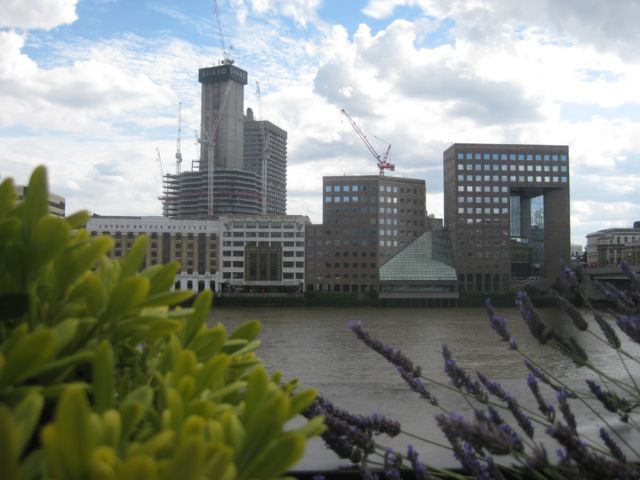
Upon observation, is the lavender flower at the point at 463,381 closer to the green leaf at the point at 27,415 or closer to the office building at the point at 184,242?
the green leaf at the point at 27,415

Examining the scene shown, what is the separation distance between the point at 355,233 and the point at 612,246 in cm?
7004

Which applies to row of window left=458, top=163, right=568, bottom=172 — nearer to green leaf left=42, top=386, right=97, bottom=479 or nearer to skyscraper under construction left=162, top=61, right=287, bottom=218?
skyscraper under construction left=162, top=61, right=287, bottom=218

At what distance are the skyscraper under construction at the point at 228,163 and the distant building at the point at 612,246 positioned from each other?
79.8 metres

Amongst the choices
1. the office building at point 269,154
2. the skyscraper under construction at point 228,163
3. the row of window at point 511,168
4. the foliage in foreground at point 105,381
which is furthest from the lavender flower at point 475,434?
the office building at point 269,154

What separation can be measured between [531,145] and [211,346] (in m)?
99.5

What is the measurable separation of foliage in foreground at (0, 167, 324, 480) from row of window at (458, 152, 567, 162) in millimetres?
92315

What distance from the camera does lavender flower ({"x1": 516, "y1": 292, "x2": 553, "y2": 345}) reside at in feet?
8.75

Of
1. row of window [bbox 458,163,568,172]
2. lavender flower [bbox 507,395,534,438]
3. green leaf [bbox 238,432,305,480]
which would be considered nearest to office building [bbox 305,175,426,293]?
row of window [bbox 458,163,568,172]

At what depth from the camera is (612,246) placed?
128875 millimetres

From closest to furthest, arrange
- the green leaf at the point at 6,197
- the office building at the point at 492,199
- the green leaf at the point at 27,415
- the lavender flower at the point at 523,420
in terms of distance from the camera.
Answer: the green leaf at the point at 27,415 → the green leaf at the point at 6,197 → the lavender flower at the point at 523,420 → the office building at the point at 492,199

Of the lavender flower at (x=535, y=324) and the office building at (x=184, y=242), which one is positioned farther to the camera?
the office building at (x=184, y=242)

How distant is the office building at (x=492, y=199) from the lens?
8956 centimetres

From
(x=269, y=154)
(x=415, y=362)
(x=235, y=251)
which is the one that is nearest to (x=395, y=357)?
(x=415, y=362)

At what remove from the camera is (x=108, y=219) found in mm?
89250
